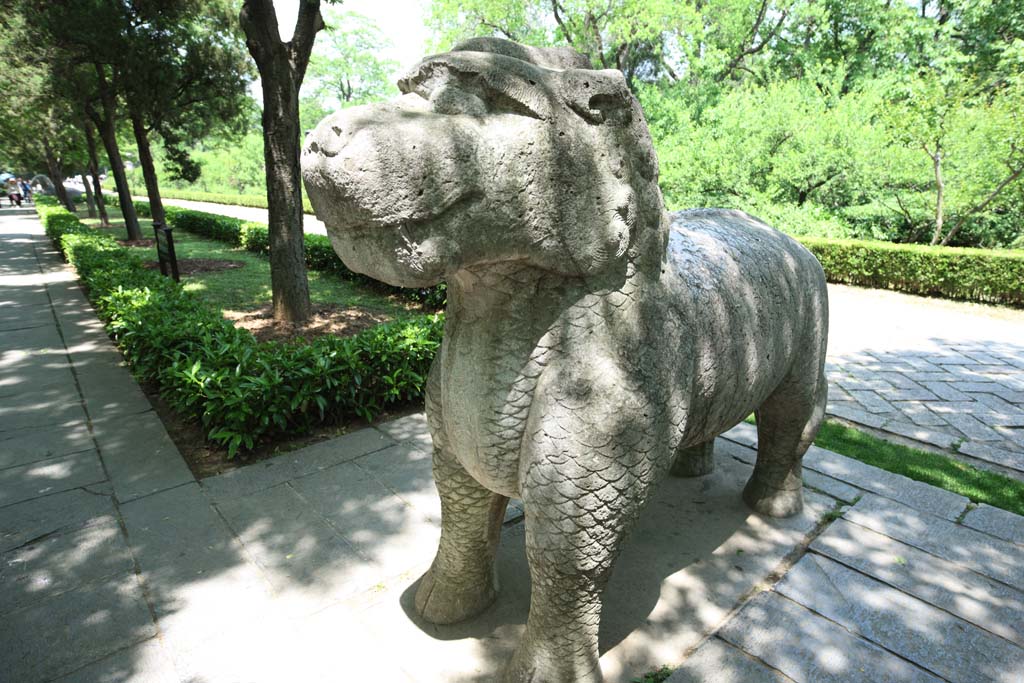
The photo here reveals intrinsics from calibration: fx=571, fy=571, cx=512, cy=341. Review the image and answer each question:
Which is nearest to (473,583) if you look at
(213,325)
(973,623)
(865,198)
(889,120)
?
(973,623)

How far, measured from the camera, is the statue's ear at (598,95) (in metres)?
A: 1.38

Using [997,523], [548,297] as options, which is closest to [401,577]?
[548,297]

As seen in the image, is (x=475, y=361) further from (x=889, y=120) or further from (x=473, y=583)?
(x=889, y=120)

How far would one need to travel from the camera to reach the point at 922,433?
15.5ft

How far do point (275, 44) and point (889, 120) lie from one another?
12.5m

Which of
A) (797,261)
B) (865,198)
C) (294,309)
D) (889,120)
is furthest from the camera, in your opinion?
(865,198)

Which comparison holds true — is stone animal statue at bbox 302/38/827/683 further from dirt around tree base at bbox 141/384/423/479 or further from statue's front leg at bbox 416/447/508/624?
dirt around tree base at bbox 141/384/423/479

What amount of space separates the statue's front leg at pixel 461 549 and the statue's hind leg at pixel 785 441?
152 cm

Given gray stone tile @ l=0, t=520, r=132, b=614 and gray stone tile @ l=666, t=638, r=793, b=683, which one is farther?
gray stone tile @ l=0, t=520, r=132, b=614

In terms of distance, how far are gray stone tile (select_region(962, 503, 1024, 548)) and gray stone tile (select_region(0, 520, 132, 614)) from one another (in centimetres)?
457

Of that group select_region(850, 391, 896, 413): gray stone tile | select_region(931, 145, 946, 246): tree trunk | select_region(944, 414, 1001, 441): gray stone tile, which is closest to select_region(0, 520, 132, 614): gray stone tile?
select_region(850, 391, 896, 413): gray stone tile

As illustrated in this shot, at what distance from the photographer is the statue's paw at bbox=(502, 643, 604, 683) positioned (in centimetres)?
192

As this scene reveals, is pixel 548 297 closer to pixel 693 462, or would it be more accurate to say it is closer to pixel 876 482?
pixel 693 462

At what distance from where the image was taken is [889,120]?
40.7 ft
